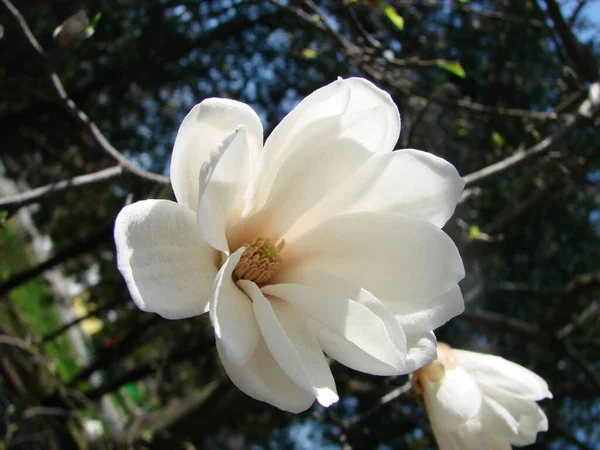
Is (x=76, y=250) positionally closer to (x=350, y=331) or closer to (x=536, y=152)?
(x=536, y=152)

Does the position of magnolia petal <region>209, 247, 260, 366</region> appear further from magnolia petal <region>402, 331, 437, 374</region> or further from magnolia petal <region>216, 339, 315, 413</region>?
magnolia petal <region>402, 331, 437, 374</region>

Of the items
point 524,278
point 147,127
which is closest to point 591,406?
point 524,278

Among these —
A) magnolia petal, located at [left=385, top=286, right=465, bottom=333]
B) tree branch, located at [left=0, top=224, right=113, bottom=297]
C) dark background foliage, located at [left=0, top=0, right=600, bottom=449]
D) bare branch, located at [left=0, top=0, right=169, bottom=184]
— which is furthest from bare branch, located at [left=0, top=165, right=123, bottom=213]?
tree branch, located at [left=0, top=224, right=113, bottom=297]

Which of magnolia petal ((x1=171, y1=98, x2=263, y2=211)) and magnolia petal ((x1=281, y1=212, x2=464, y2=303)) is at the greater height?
magnolia petal ((x1=171, y1=98, x2=263, y2=211))

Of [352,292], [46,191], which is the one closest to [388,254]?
[352,292]

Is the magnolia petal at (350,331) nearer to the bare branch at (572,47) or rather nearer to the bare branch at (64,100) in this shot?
the bare branch at (64,100)

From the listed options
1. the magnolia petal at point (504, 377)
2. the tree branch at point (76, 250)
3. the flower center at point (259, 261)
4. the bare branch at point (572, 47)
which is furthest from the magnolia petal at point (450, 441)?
the tree branch at point (76, 250)
